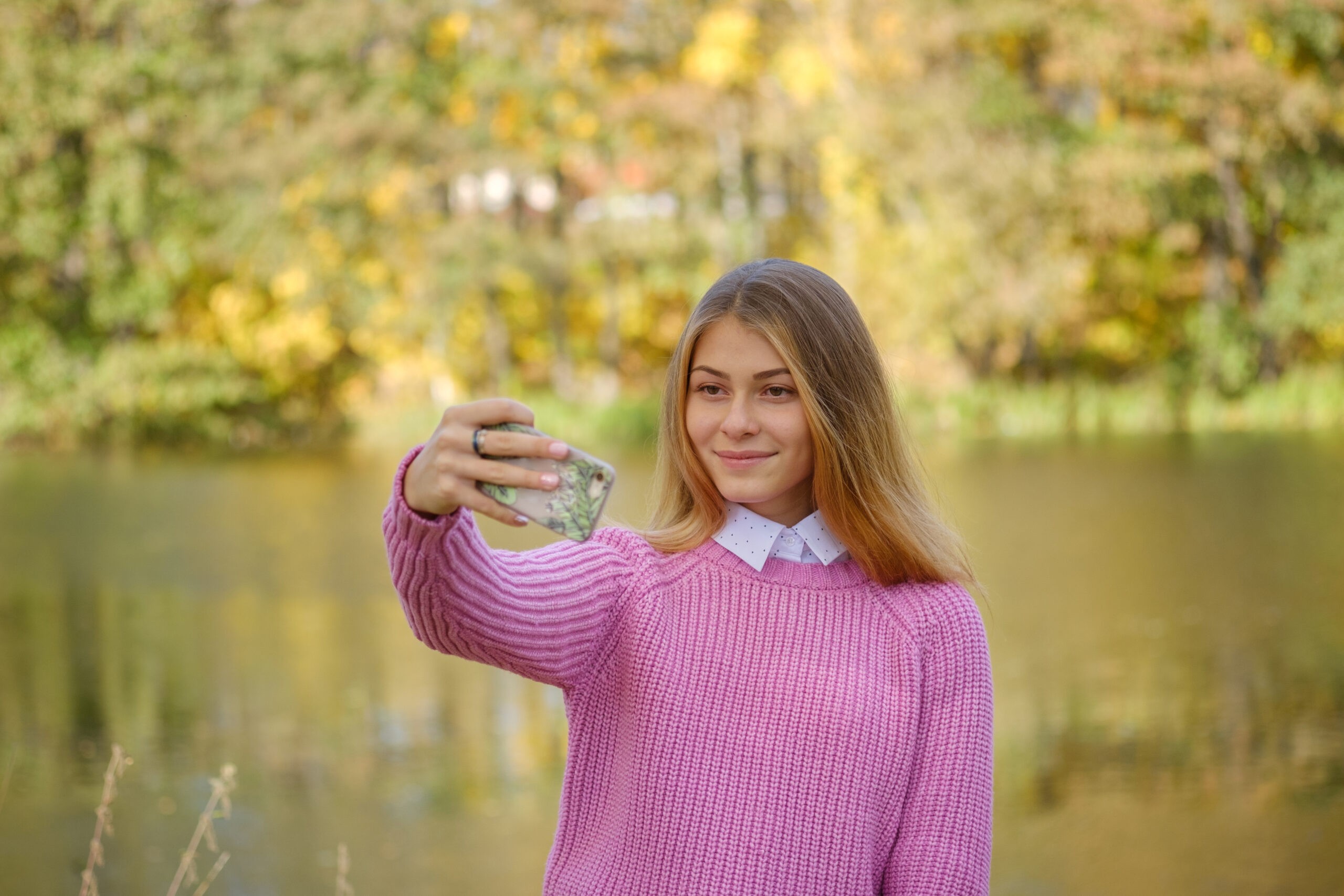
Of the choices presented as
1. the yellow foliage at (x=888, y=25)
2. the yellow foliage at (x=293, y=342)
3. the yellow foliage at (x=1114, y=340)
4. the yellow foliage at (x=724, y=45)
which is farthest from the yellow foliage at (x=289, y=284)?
the yellow foliage at (x=1114, y=340)

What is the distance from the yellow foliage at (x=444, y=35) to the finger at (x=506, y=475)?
2242cm

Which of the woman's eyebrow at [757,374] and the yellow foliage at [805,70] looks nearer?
the woman's eyebrow at [757,374]

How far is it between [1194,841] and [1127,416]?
54.0 ft

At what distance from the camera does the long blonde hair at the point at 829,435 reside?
1656 mm

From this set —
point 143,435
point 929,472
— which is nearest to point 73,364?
point 143,435

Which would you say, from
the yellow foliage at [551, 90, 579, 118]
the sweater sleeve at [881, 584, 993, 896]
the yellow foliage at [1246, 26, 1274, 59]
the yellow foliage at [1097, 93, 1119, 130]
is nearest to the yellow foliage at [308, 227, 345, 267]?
the yellow foliage at [551, 90, 579, 118]

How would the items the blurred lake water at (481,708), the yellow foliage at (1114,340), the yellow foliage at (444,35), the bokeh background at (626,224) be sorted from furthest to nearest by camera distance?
the yellow foliage at (1114,340)
the yellow foliage at (444,35)
the bokeh background at (626,224)
the blurred lake water at (481,708)

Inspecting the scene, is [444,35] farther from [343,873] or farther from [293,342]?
[343,873]

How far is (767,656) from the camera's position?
1.66 meters

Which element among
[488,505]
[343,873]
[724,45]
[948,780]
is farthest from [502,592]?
[724,45]

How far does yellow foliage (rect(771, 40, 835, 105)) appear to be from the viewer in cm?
2175

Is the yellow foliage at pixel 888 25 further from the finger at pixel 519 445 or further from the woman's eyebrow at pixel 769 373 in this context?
the finger at pixel 519 445

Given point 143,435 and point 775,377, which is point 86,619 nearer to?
point 775,377

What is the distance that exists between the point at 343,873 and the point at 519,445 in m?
1.40
